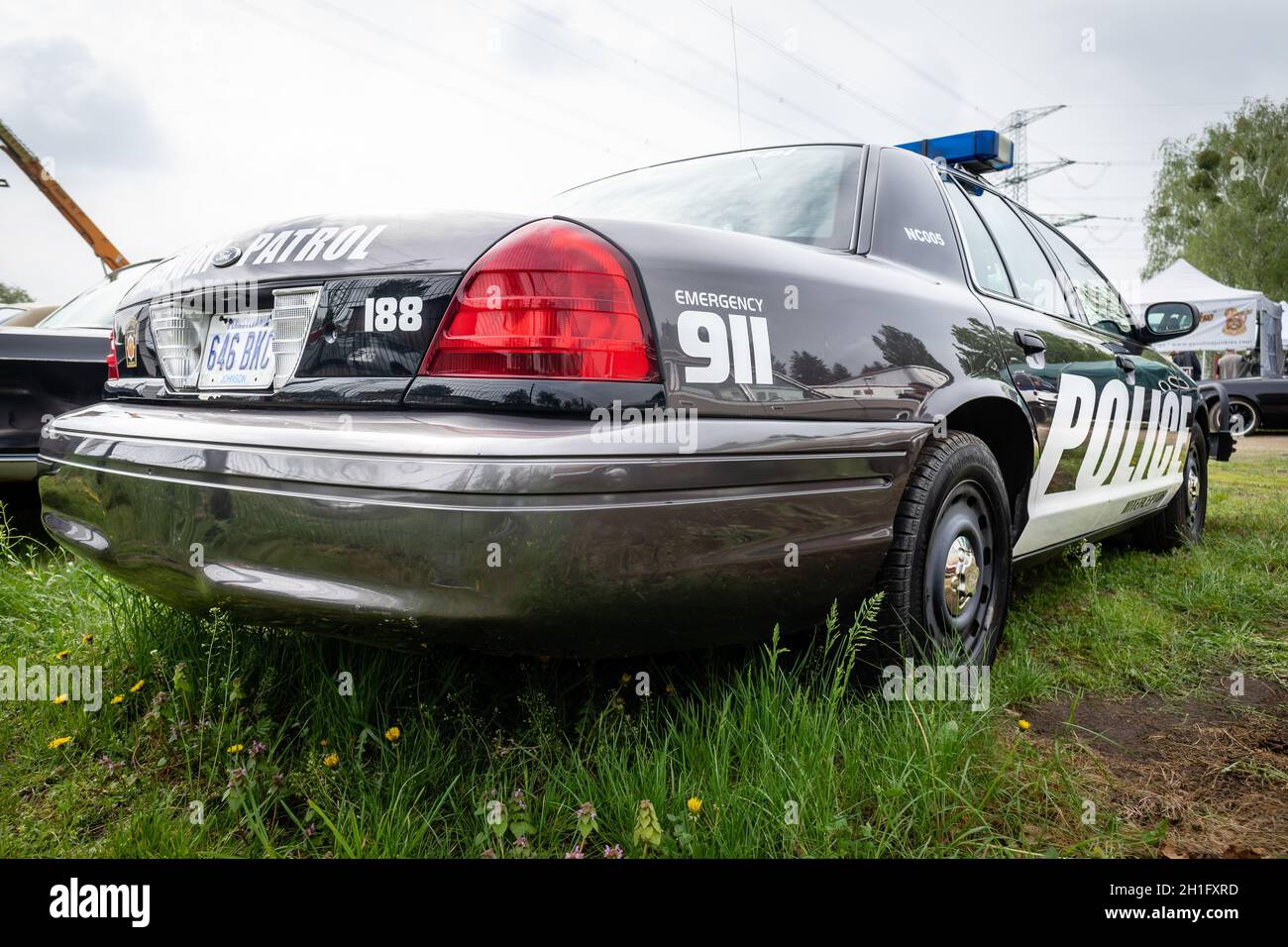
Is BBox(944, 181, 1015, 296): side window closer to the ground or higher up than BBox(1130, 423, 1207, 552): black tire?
higher up

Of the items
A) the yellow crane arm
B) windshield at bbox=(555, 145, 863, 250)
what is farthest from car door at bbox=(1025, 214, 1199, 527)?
the yellow crane arm

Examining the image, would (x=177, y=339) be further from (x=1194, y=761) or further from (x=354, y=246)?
(x=1194, y=761)

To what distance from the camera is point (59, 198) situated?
7.98m

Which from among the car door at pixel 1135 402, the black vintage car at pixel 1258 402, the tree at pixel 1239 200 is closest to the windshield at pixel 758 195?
the car door at pixel 1135 402

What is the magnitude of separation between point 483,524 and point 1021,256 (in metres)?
2.37

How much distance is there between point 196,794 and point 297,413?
0.78 metres

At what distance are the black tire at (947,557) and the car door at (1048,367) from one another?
27 centimetres

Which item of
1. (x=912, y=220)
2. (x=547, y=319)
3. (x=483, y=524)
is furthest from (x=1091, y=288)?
(x=483, y=524)

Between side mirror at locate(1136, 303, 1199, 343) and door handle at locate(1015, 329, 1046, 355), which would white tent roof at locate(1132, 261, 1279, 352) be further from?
door handle at locate(1015, 329, 1046, 355)

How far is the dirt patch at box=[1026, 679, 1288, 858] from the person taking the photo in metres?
1.68

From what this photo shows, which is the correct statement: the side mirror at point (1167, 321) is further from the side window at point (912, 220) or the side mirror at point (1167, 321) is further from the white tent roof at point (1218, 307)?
the white tent roof at point (1218, 307)

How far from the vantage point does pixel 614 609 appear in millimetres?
1379

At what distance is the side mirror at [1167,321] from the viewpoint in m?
3.71

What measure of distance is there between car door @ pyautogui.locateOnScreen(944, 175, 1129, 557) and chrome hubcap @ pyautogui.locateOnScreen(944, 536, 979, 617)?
1.26 ft
